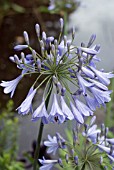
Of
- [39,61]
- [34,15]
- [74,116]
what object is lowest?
[74,116]

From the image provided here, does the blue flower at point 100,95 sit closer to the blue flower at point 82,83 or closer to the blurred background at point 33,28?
the blue flower at point 82,83

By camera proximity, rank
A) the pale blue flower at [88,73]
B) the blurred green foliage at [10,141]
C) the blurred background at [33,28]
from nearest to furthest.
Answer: the pale blue flower at [88,73], the blurred green foliage at [10,141], the blurred background at [33,28]

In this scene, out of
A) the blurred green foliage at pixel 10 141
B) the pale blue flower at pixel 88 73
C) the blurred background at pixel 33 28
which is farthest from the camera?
the blurred background at pixel 33 28

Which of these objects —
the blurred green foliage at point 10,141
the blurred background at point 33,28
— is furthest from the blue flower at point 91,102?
the blurred background at point 33,28

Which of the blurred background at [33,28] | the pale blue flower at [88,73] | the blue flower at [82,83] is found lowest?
the blue flower at [82,83]

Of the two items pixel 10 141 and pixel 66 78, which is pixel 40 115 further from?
pixel 10 141

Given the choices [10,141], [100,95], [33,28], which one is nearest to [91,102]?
[100,95]

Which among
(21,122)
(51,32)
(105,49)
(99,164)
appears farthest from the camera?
(51,32)

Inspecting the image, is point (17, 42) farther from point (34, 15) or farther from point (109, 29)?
point (109, 29)

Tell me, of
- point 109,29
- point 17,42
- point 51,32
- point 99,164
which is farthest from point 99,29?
point 99,164
